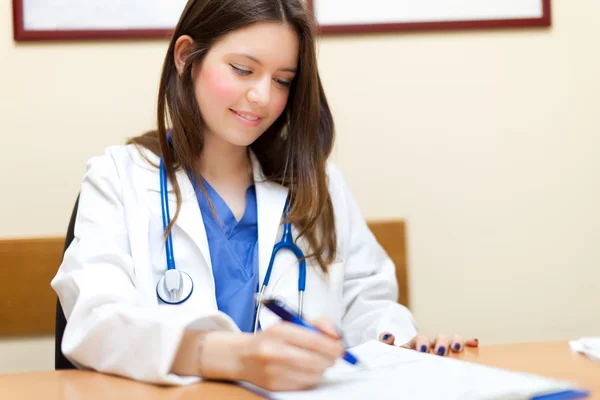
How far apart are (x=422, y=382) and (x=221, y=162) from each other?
75 centimetres

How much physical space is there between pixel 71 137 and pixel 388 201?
82 cm

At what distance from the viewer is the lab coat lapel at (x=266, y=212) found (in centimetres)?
127

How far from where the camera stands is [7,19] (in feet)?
5.35

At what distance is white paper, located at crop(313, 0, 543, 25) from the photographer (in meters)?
1.71

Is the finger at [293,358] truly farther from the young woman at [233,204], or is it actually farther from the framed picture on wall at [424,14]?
the framed picture on wall at [424,14]

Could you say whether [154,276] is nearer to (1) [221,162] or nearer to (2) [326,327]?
(1) [221,162]

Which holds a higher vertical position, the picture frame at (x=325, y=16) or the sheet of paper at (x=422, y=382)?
the picture frame at (x=325, y=16)

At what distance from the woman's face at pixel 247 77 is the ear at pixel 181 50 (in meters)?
0.05

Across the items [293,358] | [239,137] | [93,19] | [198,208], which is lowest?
[293,358]

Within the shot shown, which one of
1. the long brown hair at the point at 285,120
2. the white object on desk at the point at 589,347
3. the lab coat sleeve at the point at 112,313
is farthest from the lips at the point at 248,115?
the white object on desk at the point at 589,347

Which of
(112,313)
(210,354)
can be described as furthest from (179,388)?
(112,313)

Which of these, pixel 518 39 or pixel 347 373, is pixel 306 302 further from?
pixel 518 39

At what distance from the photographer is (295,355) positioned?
77 cm

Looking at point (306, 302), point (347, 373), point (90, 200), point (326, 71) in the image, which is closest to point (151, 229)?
point (90, 200)
